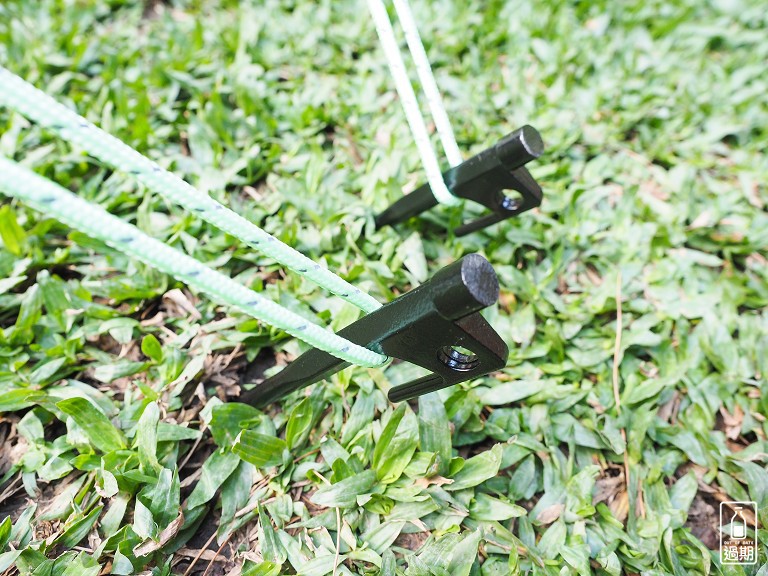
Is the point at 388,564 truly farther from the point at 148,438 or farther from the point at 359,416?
the point at 148,438

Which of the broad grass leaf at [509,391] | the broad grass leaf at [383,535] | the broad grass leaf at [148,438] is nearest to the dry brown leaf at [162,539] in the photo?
the broad grass leaf at [148,438]

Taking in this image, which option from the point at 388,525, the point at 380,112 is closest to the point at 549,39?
the point at 380,112

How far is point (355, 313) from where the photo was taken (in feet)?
5.34

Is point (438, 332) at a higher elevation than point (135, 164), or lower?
lower

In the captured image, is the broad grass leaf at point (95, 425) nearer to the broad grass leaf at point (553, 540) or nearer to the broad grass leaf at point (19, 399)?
the broad grass leaf at point (19, 399)

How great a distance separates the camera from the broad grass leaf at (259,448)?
1350 mm

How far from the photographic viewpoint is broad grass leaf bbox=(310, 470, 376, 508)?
4.37ft

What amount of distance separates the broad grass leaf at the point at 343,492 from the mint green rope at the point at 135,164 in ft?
1.59

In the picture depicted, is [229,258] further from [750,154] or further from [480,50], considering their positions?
[750,154]

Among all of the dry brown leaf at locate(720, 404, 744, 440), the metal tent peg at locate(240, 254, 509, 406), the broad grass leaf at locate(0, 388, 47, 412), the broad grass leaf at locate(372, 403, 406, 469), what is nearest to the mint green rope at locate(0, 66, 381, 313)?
the metal tent peg at locate(240, 254, 509, 406)

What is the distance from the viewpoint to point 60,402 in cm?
133

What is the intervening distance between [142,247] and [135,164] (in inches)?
6.2

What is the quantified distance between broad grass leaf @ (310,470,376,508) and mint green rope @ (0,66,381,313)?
0.48 meters

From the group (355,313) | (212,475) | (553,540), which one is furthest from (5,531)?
(553,540)
